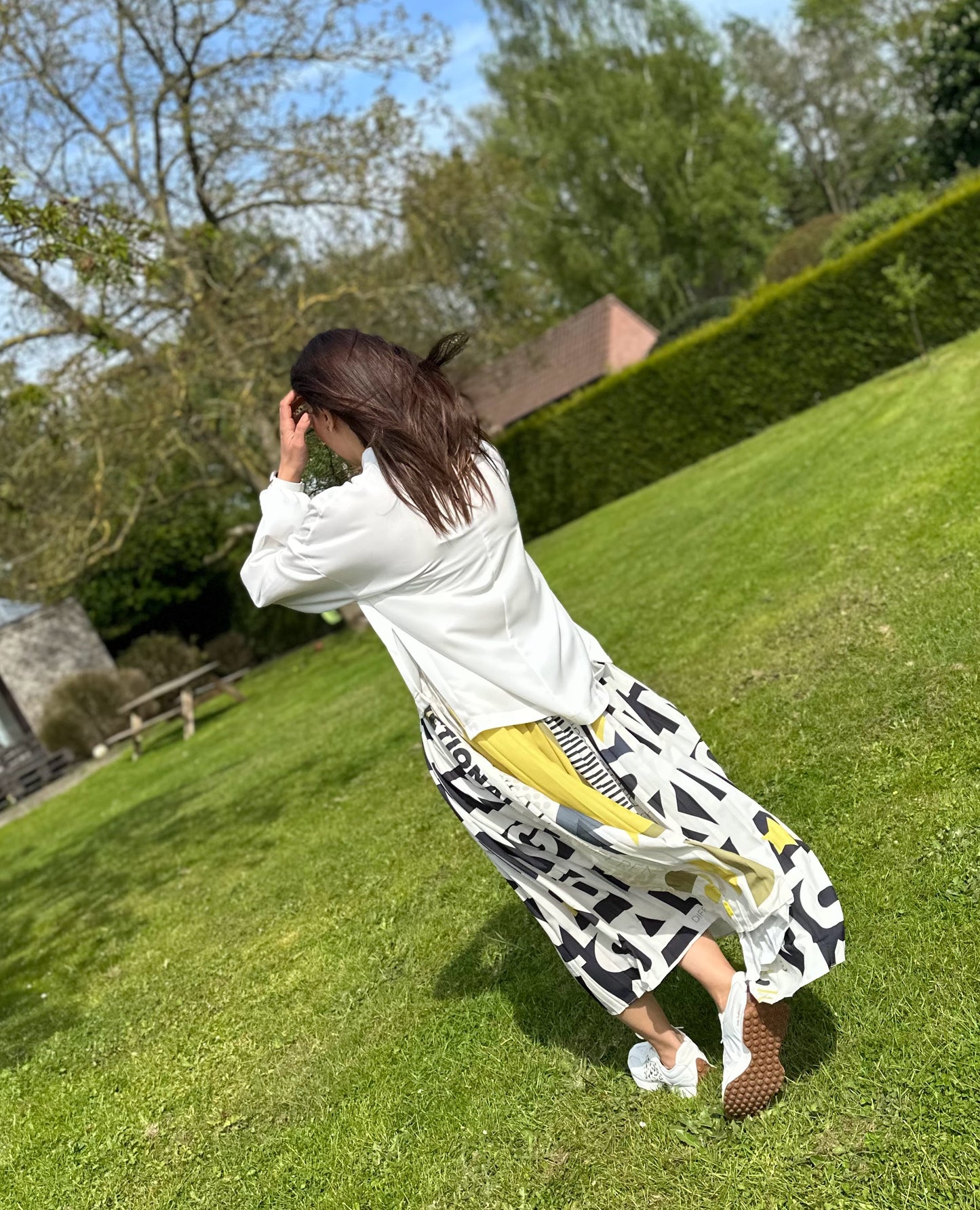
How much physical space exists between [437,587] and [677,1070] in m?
1.48

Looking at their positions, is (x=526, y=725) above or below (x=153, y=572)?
below

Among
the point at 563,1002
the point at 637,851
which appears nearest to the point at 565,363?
the point at 563,1002

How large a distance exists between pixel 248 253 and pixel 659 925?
19.9 metres

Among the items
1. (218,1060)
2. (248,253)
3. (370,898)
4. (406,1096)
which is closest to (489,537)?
(406,1096)

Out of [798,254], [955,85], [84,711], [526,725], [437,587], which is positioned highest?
[955,85]

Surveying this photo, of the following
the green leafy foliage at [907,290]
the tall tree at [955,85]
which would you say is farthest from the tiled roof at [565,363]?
the green leafy foliage at [907,290]

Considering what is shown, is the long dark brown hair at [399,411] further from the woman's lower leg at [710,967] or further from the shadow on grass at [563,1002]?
the shadow on grass at [563,1002]

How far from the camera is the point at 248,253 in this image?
790 inches

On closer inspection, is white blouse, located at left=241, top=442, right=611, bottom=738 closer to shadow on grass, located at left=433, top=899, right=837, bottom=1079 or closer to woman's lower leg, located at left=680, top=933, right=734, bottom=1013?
woman's lower leg, located at left=680, top=933, right=734, bottom=1013

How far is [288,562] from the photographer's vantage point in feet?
7.89

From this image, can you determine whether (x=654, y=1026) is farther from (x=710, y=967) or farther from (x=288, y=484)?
(x=288, y=484)

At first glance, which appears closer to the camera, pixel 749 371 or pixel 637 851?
pixel 637 851

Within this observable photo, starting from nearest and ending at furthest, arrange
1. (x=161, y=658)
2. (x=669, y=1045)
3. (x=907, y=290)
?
(x=669, y=1045) < (x=907, y=290) < (x=161, y=658)

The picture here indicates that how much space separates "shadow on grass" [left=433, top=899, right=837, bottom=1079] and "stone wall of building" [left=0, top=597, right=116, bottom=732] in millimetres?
18221
